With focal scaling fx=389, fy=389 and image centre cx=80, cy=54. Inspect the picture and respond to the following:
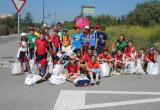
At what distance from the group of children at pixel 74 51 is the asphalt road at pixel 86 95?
3.29 ft

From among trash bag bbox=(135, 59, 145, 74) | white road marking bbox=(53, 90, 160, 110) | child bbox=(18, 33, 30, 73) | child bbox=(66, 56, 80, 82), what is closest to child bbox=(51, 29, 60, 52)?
child bbox=(18, 33, 30, 73)

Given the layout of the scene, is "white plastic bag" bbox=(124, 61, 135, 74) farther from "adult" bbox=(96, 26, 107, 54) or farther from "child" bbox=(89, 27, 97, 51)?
"child" bbox=(89, 27, 97, 51)

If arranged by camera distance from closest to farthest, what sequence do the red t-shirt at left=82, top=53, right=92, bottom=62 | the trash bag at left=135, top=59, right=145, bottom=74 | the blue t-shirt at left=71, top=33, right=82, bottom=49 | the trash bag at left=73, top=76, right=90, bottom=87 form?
the trash bag at left=73, top=76, right=90, bottom=87, the red t-shirt at left=82, top=53, right=92, bottom=62, the trash bag at left=135, top=59, right=145, bottom=74, the blue t-shirt at left=71, top=33, right=82, bottom=49

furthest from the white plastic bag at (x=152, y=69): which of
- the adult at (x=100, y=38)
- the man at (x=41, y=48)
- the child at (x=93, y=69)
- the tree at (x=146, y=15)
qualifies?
the tree at (x=146, y=15)

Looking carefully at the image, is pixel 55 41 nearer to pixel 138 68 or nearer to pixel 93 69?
pixel 93 69

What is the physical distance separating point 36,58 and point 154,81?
4315 millimetres

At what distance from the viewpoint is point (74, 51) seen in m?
15.2

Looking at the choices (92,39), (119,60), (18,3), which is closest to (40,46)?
(92,39)

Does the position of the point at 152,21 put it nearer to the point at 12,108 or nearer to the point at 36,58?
the point at 36,58

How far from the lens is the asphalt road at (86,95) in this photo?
369 inches

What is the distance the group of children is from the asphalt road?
100 centimetres

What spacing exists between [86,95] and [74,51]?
4.64 meters

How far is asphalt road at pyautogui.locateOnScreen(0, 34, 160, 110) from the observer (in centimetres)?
938

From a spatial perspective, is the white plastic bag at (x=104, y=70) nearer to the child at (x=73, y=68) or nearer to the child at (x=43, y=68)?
the child at (x=73, y=68)
